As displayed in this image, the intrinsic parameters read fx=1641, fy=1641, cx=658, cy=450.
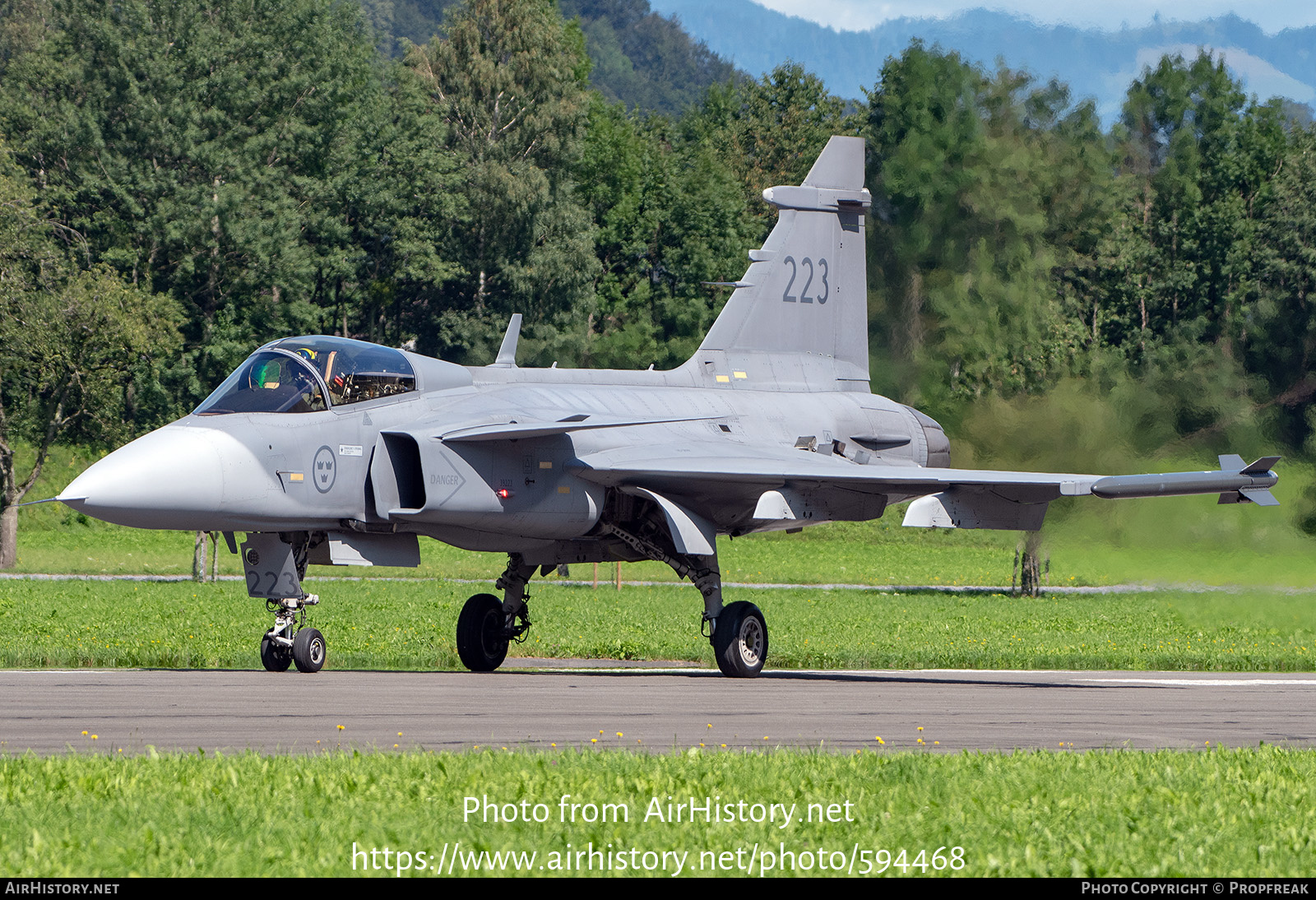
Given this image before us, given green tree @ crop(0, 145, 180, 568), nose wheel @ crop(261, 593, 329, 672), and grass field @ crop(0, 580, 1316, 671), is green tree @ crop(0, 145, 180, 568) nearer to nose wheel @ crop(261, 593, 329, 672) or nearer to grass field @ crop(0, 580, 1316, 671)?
grass field @ crop(0, 580, 1316, 671)

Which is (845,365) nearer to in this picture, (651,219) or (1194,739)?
(1194,739)

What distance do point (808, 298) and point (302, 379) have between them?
8558mm

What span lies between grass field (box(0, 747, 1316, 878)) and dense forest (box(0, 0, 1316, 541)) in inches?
1238

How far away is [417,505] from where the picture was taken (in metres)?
16.1

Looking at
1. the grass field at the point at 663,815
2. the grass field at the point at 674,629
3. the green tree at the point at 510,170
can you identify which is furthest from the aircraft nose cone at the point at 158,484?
the green tree at the point at 510,170

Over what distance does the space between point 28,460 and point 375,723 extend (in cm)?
4737

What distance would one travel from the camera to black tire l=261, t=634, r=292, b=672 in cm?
1588

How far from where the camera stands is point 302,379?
15.5m

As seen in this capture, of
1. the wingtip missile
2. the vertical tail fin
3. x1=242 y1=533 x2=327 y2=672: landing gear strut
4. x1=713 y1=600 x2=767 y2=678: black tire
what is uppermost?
the vertical tail fin

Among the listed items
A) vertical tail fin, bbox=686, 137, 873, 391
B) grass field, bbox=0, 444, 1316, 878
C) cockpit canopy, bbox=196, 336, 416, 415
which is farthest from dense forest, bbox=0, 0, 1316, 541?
grass field, bbox=0, 444, 1316, 878

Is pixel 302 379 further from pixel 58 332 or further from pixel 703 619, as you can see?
pixel 58 332

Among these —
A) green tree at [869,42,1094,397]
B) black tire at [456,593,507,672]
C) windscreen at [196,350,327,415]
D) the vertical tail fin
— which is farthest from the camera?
green tree at [869,42,1094,397]

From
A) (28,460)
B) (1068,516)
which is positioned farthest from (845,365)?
(28,460)

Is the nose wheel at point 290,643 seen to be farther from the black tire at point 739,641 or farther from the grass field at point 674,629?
the black tire at point 739,641
